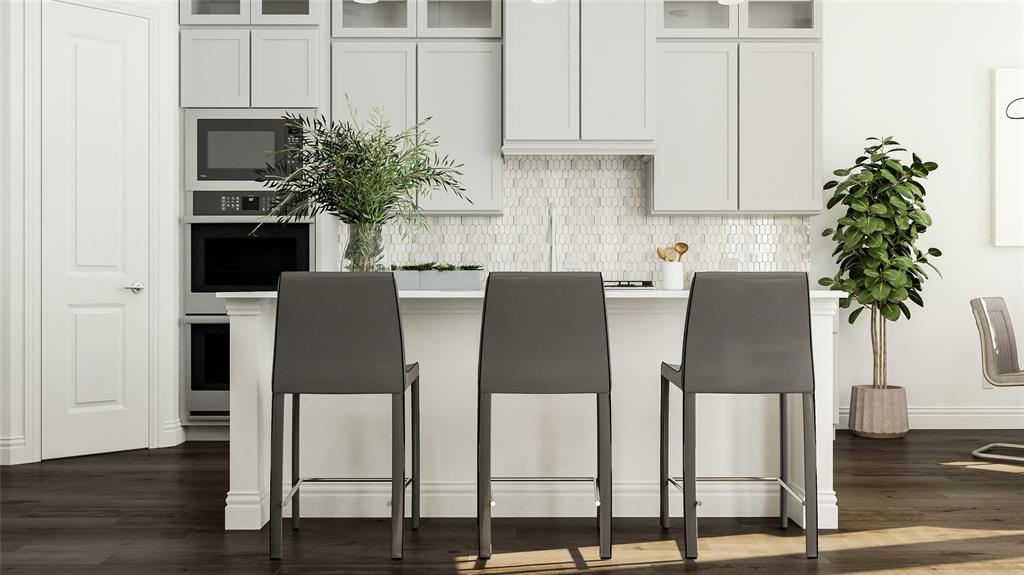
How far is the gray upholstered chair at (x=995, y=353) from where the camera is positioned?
3.82m

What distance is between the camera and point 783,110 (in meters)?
4.31

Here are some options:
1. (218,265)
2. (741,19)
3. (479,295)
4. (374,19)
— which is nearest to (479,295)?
(479,295)

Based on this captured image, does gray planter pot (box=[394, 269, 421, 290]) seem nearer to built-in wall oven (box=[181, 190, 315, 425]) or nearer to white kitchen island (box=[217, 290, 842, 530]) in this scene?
white kitchen island (box=[217, 290, 842, 530])

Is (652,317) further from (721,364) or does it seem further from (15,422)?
(15,422)

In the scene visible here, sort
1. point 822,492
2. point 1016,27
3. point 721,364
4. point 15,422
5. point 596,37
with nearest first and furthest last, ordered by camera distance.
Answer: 1. point 721,364
2. point 822,492
3. point 15,422
4. point 596,37
5. point 1016,27

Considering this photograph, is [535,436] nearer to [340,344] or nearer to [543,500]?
[543,500]

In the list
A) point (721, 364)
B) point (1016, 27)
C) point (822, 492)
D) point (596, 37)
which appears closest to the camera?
point (721, 364)

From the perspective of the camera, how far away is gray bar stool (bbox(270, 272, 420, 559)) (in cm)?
233

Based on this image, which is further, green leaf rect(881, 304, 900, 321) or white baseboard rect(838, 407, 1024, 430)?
white baseboard rect(838, 407, 1024, 430)

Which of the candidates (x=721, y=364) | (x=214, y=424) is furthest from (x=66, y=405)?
(x=721, y=364)

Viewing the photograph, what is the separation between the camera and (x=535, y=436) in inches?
111

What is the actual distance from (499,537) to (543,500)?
294mm

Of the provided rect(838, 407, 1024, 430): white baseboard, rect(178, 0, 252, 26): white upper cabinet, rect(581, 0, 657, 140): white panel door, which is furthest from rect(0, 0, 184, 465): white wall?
rect(838, 407, 1024, 430): white baseboard

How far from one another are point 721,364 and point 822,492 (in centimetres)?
85
